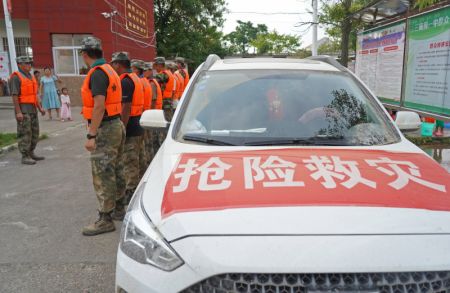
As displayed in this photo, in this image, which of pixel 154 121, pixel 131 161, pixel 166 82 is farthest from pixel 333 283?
pixel 166 82

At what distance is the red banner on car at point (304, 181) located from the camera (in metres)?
1.91

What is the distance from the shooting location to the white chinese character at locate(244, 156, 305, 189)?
2.05 m

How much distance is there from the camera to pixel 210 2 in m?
35.7

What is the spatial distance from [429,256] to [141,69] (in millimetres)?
5517

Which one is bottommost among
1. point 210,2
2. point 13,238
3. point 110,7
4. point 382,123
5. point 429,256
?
point 13,238

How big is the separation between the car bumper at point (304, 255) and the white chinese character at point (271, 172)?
0.39 meters

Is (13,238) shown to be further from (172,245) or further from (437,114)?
(437,114)

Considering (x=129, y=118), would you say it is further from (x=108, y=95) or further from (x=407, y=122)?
(x=407, y=122)

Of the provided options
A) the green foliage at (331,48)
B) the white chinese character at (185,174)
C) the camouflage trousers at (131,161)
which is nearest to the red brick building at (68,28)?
the camouflage trousers at (131,161)

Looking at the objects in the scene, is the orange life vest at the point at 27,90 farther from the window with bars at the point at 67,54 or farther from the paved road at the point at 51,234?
the window with bars at the point at 67,54

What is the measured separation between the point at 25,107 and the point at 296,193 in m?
7.05

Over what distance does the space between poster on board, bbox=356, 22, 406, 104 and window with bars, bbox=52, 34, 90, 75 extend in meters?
13.7

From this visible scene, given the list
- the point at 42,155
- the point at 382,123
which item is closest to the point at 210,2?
the point at 42,155

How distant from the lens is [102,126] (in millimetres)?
4398
